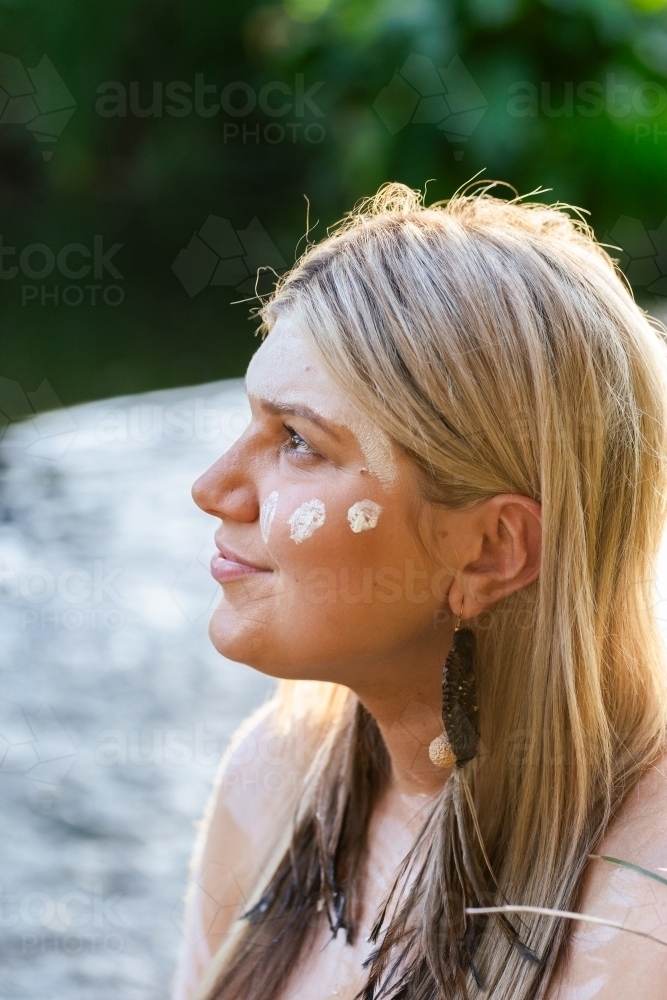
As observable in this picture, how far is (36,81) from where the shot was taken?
6.13 m

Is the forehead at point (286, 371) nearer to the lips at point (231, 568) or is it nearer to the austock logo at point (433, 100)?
the lips at point (231, 568)

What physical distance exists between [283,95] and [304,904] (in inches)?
199

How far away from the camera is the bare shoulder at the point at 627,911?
3.15ft

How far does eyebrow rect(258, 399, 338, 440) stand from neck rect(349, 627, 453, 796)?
28cm

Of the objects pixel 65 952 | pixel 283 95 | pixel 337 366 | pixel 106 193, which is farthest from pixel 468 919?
pixel 106 193

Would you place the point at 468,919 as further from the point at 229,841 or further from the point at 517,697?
the point at 229,841

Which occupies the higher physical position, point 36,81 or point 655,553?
point 36,81

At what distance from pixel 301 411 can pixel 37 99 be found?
19.7ft

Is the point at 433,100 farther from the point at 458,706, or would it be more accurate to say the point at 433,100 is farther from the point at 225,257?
the point at 458,706

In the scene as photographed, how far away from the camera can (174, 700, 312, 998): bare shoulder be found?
58.4 inches

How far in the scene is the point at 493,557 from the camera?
1180mm

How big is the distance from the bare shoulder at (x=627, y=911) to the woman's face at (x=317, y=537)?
30cm

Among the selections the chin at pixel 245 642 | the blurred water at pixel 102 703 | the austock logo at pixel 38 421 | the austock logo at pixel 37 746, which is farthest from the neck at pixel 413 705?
the austock logo at pixel 38 421

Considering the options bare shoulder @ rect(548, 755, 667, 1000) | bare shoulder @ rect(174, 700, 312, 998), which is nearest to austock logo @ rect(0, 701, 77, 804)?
bare shoulder @ rect(174, 700, 312, 998)
